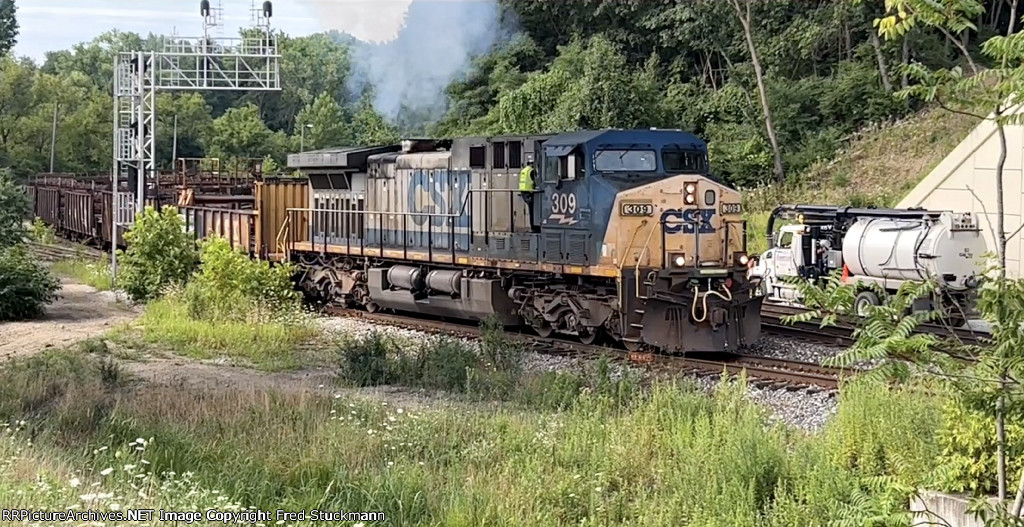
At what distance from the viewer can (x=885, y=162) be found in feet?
105

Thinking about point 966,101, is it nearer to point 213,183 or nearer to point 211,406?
point 211,406

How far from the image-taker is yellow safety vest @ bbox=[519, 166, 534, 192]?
15.0 metres

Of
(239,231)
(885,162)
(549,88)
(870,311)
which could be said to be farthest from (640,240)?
(549,88)

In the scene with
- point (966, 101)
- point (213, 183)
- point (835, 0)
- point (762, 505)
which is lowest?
point (762, 505)

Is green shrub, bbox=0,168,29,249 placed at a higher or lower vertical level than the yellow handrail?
higher

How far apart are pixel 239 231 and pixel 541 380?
12929 millimetres

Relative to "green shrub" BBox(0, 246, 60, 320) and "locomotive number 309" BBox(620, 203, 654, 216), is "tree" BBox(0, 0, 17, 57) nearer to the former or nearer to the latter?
"green shrub" BBox(0, 246, 60, 320)

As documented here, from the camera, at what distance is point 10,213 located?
23.1m

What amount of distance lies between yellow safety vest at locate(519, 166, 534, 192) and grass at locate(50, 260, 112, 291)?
1190 cm

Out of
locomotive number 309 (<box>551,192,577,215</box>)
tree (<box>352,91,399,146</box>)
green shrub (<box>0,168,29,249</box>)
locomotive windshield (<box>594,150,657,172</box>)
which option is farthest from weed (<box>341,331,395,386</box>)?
tree (<box>352,91,399,146</box>)

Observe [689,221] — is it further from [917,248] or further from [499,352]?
[917,248]

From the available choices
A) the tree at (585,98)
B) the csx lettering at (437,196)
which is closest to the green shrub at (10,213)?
the csx lettering at (437,196)

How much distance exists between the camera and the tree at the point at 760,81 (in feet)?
113

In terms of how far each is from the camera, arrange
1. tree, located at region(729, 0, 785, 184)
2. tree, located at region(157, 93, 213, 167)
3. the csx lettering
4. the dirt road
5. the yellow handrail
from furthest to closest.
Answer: tree, located at region(157, 93, 213, 167)
tree, located at region(729, 0, 785, 184)
the csx lettering
the dirt road
the yellow handrail
